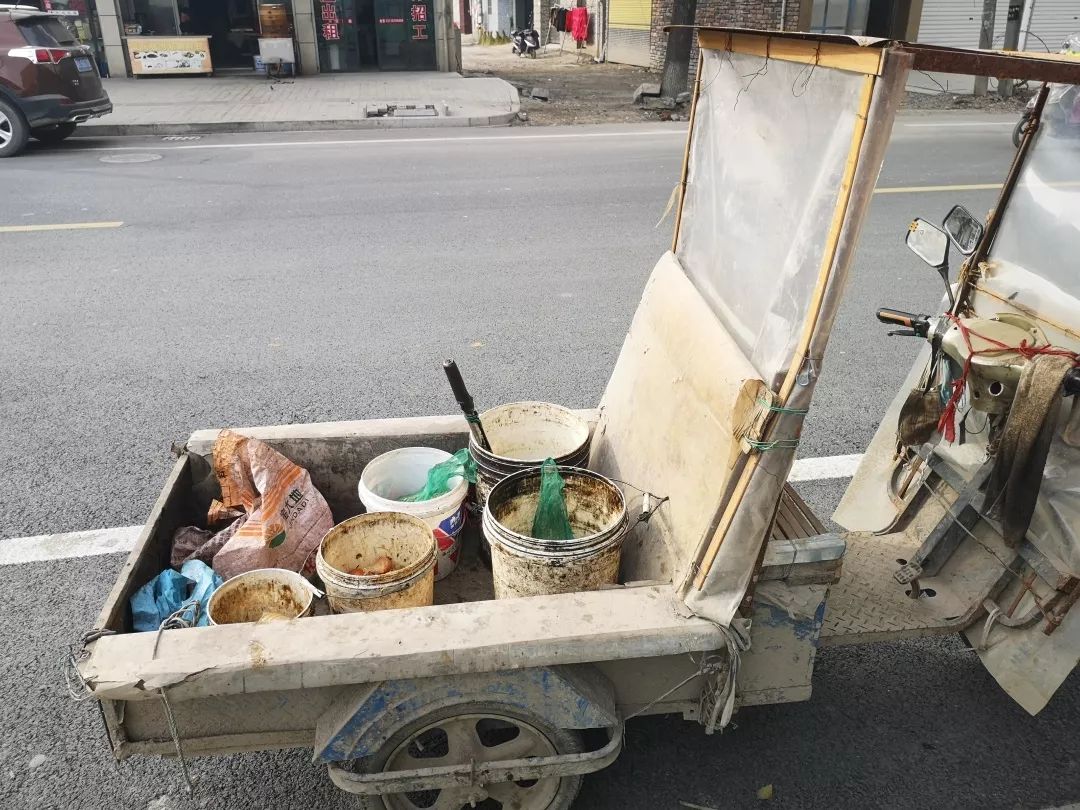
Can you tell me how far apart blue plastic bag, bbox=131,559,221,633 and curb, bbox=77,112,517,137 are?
12.2m

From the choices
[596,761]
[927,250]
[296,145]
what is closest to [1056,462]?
[927,250]

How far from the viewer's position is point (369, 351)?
5426 mm

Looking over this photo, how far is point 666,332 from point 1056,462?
48.4 inches

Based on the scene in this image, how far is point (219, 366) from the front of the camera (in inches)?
205

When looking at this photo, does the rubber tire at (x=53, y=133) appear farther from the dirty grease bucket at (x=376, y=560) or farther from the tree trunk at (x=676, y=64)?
the dirty grease bucket at (x=376, y=560)

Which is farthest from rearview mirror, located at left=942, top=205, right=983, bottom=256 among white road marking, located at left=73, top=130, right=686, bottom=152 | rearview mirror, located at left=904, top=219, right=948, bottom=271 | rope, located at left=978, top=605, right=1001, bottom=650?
white road marking, located at left=73, top=130, right=686, bottom=152

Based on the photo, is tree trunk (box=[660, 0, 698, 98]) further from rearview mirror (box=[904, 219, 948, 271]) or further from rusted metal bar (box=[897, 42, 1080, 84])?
rusted metal bar (box=[897, 42, 1080, 84])

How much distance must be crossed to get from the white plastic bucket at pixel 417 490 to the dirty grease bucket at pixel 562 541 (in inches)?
10.6

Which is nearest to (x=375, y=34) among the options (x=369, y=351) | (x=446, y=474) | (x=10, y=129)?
(x=10, y=129)

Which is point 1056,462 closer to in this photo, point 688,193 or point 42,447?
point 688,193

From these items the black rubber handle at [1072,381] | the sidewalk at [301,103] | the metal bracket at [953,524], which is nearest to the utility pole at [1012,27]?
the sidewalk at [301,103]

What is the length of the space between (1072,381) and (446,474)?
196cm

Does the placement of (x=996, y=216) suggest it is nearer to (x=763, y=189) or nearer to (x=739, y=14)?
(x=763, y=189)

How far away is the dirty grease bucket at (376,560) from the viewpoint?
240cm
